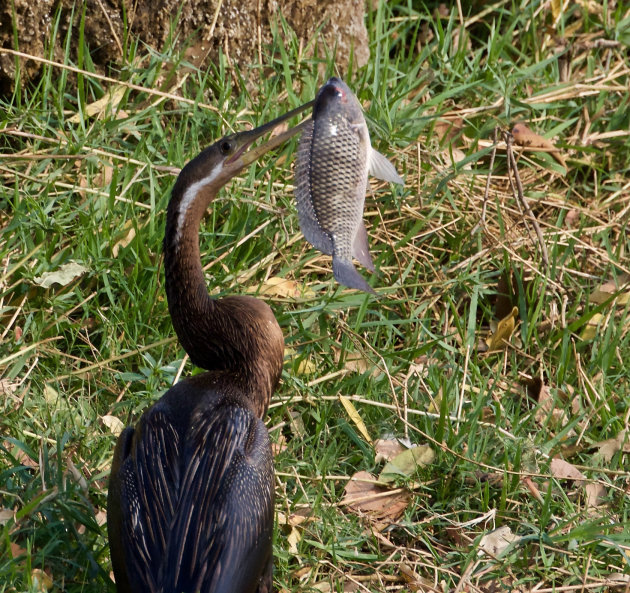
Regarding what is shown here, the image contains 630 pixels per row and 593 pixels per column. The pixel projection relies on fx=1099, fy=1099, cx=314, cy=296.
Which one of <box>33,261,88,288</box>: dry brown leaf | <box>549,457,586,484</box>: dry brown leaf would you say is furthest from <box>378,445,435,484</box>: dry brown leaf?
<box>33,261,88,288</box>: dry brown leaf

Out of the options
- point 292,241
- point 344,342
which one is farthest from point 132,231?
point 344,342

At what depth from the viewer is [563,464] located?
447 centimetres

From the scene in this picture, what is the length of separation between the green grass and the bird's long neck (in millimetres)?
514

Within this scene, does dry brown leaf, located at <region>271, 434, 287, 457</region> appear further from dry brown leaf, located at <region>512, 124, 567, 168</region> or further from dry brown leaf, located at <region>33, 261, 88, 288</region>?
dry brown leaf, located at <region>512, 124, 567, 168</region>

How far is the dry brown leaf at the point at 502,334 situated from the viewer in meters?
4.99

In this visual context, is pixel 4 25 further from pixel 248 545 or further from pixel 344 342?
pixel 248 545

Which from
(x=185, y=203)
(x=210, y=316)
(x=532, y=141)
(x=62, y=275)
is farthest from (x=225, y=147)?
(x=532, y=141)

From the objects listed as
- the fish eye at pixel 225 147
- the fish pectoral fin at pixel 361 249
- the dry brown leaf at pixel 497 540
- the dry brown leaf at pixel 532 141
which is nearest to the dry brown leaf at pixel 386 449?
the dry brown leaf at pixel 497 540

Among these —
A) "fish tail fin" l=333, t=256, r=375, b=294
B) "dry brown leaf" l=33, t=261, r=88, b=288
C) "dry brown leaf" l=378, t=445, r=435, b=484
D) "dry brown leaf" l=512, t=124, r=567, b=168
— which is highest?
"fish tail fin" l=333, t=256, r=375, b=294

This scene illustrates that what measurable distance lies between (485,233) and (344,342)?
1.06 metres

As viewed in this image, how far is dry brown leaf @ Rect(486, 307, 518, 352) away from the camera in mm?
4992

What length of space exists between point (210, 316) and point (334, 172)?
720mm

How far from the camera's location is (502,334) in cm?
503

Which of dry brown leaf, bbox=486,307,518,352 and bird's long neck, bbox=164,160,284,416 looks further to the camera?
dry brown leaf, bbox=486,307,518,352
